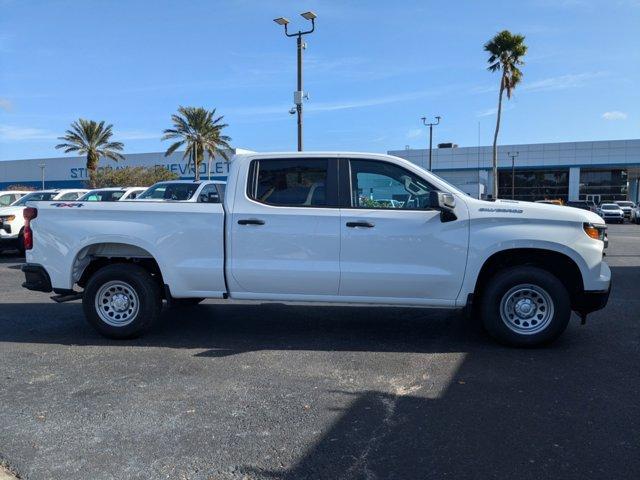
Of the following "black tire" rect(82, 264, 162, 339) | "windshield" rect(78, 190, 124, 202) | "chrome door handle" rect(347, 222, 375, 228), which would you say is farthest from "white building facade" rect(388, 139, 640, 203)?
"black tire" rect(82, 264, 162, 339)

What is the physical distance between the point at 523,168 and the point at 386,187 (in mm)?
57927

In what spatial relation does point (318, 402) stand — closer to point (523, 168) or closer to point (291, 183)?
point (291, 183)

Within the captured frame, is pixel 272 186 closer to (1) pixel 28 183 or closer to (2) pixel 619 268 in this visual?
(2) pixel 619 268

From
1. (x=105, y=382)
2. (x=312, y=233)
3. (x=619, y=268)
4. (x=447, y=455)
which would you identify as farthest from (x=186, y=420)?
(x=619, y=268)

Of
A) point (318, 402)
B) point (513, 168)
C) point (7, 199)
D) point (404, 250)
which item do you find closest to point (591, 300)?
point (404, 250)

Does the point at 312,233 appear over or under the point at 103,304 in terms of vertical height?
over

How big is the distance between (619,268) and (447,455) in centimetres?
1050

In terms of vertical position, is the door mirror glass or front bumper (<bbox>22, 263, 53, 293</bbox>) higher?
the door mirror glass

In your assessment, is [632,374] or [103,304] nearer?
[632,374]

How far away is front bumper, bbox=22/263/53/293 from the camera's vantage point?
618 centimetres

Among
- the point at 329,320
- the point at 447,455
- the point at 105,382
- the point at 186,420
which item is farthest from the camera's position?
the point at 329,320

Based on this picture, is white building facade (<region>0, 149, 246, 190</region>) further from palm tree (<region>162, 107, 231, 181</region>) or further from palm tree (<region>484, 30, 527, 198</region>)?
palm tree (<region>484, 30, 527, 198</region>)

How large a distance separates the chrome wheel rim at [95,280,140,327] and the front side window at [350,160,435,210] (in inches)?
107

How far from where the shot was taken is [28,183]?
64625 mm
